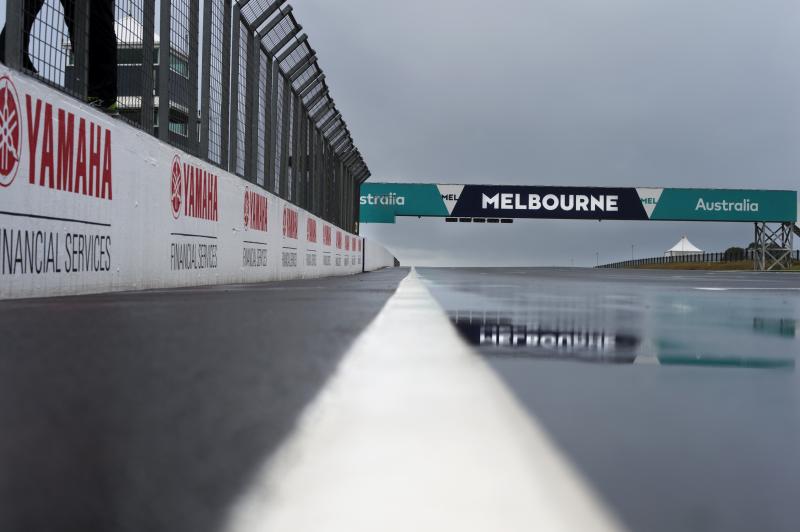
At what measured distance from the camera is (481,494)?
→ 3.34ft

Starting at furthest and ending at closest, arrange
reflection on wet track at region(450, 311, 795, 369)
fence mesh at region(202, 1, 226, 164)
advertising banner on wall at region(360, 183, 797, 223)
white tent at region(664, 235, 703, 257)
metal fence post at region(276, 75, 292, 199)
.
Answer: white tent at region(664, 235, 703, 257) < advertising banner on wall at region(360, 183, 797, 223) < metal fence post at region(276, 75, 292, 199) < fence mesh at region(202, 1, 226, 164) < reflection on wet track at region(450, 311, 795, 369)

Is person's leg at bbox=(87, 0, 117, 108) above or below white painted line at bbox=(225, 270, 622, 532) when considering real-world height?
above

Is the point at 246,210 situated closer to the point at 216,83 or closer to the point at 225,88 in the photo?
the point at 225,88

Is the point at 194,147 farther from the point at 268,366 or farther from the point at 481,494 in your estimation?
the point at 481,494

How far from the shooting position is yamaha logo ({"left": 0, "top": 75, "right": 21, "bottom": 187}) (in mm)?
5387

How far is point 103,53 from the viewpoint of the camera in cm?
794

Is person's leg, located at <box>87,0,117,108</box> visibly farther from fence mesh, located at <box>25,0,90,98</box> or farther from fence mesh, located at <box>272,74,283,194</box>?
fence mesh, located at <box>272,74,283,194</box>

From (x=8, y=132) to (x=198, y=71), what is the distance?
5.36m

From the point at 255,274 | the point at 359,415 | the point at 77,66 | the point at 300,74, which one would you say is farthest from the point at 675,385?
the point at 300,74

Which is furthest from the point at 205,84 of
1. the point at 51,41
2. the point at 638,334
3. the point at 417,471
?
the point at 417,471

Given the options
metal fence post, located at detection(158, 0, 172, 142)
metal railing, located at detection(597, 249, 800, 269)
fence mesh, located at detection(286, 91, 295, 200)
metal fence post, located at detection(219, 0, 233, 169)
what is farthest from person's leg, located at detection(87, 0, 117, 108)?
metal railing, located at detection(597, 249, 800, 269)

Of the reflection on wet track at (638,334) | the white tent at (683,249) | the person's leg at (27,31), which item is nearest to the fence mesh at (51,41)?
the person's leg at (27,31)

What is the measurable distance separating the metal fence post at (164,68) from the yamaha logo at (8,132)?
3372 millimetres

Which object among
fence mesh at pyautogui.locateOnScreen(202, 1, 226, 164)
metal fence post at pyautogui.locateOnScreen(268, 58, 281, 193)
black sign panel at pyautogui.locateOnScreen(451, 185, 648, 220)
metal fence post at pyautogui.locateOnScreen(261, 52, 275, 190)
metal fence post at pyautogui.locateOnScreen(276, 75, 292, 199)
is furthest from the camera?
black sign panel at pyautogui.locateOnScreen(451, 185, 648, 220)
